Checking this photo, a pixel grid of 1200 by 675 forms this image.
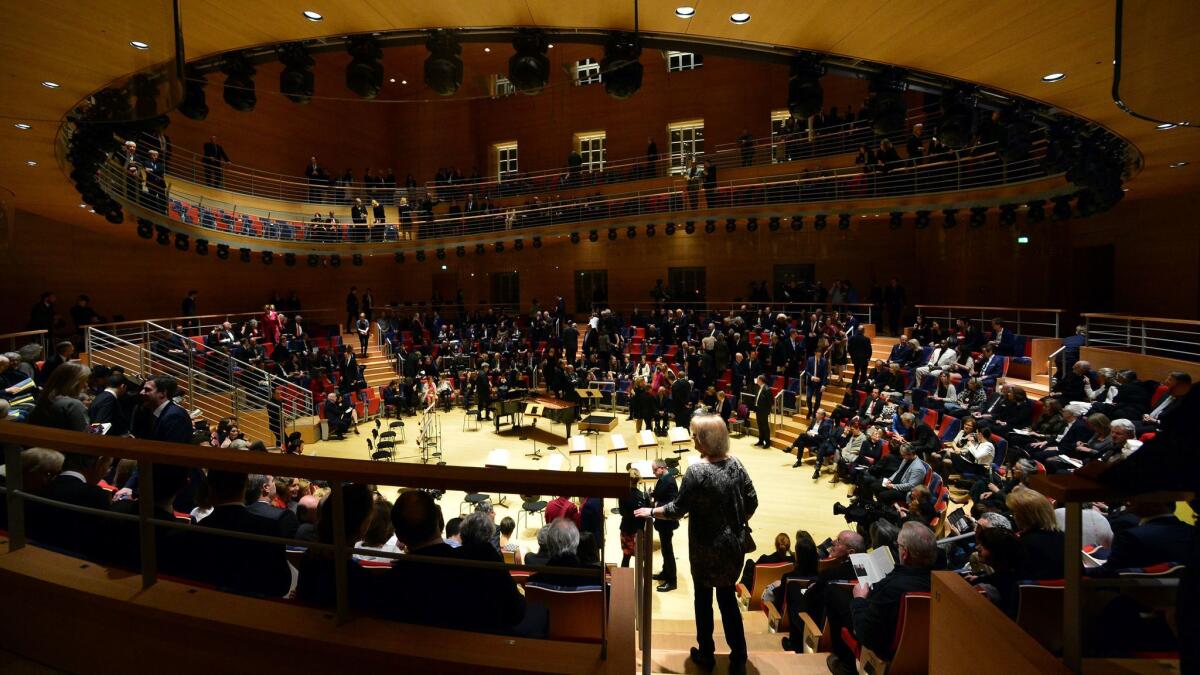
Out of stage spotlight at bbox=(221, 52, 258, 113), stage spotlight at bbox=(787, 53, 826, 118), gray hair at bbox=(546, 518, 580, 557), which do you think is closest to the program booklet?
gray hair at bbox=(546, 518, 580, 557)

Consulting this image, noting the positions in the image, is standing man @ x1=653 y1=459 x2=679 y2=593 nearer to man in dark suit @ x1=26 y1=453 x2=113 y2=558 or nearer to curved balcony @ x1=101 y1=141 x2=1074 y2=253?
man in dark suit @ x1=26 y1=453 x2=113 y2=558

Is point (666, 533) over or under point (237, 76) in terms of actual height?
under

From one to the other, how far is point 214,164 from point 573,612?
19279mm

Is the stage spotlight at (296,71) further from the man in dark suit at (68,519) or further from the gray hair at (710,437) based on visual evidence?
the gray hair at (710,437)

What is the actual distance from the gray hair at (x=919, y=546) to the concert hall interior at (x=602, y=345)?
0.04 feet

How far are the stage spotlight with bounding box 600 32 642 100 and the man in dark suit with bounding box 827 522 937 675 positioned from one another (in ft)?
10.9

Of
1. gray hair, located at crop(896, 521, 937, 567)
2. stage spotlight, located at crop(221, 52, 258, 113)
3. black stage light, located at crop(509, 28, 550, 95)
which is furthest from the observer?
stage spotlight, located at crop(221, 52, 258, 113)

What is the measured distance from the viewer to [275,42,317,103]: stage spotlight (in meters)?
4.42

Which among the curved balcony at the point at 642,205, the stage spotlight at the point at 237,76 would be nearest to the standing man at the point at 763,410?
the curved balcony at the point at 642,205

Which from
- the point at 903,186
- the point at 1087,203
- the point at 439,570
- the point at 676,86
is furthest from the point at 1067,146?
the point at 676,86

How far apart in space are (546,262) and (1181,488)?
69.4 ft

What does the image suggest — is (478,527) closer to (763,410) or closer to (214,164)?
(763,410)

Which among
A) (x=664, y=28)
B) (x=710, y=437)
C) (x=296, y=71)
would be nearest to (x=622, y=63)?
(x=664, y=28)

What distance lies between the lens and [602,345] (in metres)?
14.9
